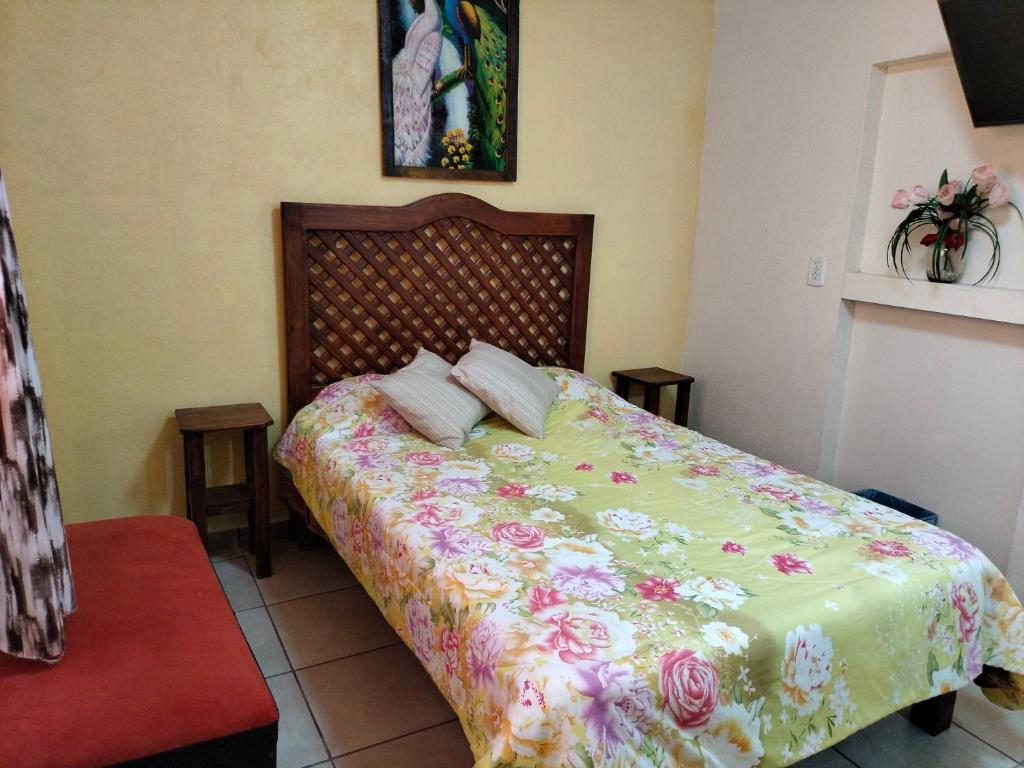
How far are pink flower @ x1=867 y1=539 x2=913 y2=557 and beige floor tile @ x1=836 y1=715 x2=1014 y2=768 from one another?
0.52 meters

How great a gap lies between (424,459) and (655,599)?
1.01 m

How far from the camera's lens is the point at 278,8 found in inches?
101

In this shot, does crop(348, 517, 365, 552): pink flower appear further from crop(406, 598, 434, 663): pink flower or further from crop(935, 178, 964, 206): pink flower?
crop(935, 178, 964, 206): pink flower

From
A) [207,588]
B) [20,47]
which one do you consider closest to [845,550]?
[207,588]

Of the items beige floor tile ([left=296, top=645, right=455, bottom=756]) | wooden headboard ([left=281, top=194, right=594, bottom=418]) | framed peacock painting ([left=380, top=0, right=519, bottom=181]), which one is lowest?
beige floor tile ([left=296, top=645, right=455, bottom=756])

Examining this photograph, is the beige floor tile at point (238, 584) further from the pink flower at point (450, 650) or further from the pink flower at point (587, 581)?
the pink flower at point (587, 581)

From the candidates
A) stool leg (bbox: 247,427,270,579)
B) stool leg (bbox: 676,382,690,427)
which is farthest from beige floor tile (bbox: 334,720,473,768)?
stool leg (bbox: 676,382,690,427)

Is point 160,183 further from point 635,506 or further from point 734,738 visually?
point 734,738

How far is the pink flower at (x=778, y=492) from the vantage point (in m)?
2.16

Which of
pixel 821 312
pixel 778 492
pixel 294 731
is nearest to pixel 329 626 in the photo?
pixel 294 731

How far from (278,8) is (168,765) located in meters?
2.33

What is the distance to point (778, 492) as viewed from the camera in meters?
2.21

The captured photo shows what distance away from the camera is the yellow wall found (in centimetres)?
235

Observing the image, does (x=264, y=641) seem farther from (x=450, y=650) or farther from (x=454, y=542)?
(x=450, y=650)
